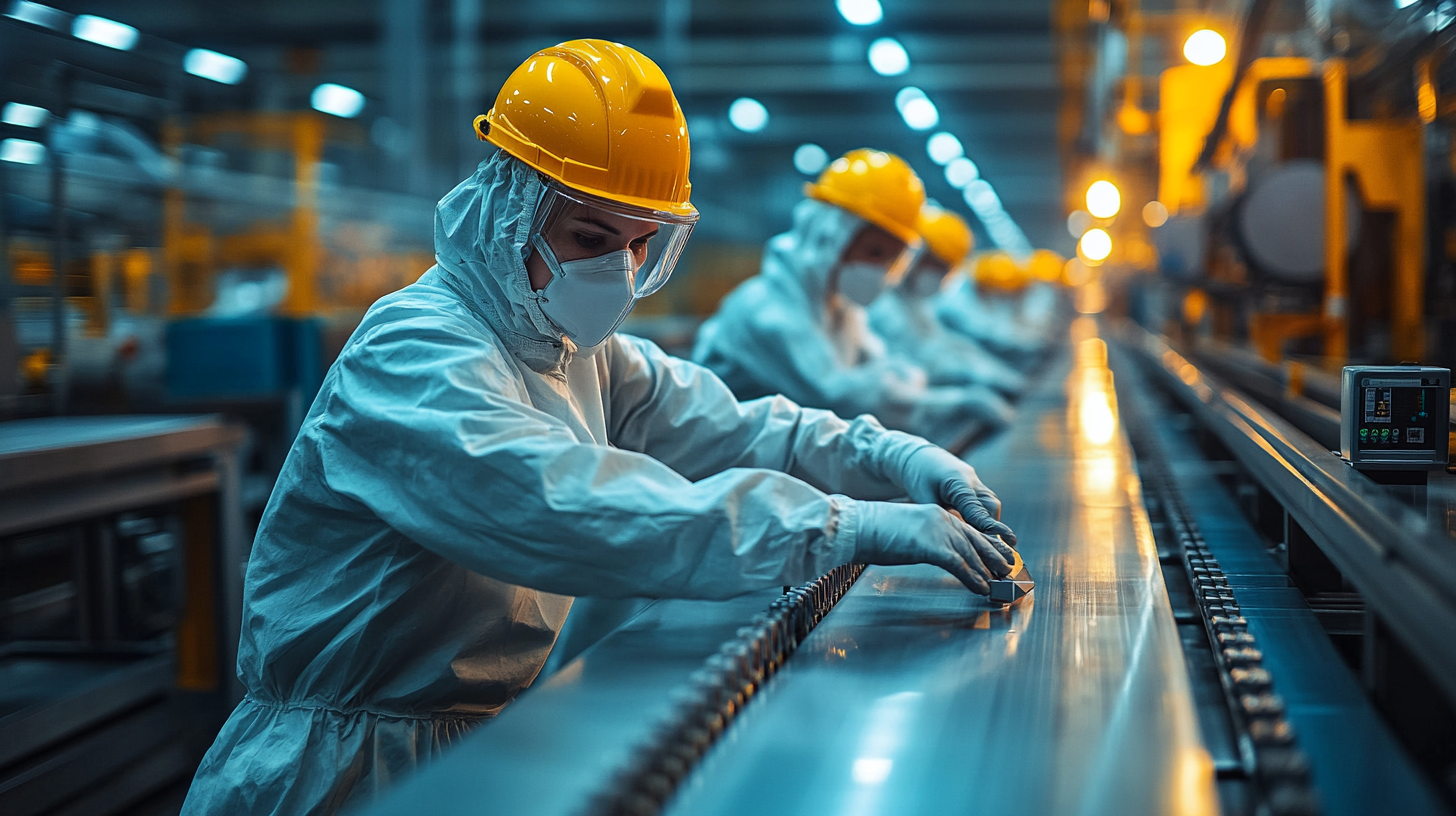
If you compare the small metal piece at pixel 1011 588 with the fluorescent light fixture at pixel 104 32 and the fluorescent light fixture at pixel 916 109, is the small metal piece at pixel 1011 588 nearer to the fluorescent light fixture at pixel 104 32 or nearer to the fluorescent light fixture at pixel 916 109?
the fluorescent light fixture at pixel 104 32

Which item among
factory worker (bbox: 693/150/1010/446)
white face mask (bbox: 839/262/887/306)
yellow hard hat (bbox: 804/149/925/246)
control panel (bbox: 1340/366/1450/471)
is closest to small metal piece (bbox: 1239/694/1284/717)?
control panel (bbox: 1340/366/1450/471)

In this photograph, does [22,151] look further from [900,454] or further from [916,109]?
[916,109]

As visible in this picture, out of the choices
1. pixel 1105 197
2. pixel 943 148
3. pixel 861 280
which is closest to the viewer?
pixel 861 280

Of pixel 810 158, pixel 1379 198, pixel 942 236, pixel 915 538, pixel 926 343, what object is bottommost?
pixel 915 538

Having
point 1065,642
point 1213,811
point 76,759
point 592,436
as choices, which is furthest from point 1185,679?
point 76,759

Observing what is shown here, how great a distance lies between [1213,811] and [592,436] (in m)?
1.03

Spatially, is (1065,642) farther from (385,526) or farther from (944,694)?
(385,526)

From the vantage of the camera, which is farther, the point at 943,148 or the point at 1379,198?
the point at 943,148

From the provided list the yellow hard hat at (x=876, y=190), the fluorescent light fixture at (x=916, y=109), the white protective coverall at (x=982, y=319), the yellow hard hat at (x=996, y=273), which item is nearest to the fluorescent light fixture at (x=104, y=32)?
the yellow hard hat at (x=876, y=190)

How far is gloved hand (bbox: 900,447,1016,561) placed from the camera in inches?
59.3

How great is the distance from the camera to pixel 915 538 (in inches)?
49.3

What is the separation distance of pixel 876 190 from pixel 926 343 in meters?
2.83

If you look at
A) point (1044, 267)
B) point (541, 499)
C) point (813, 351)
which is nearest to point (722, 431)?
point (541, 499)

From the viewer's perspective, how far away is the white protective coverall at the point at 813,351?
357cm
